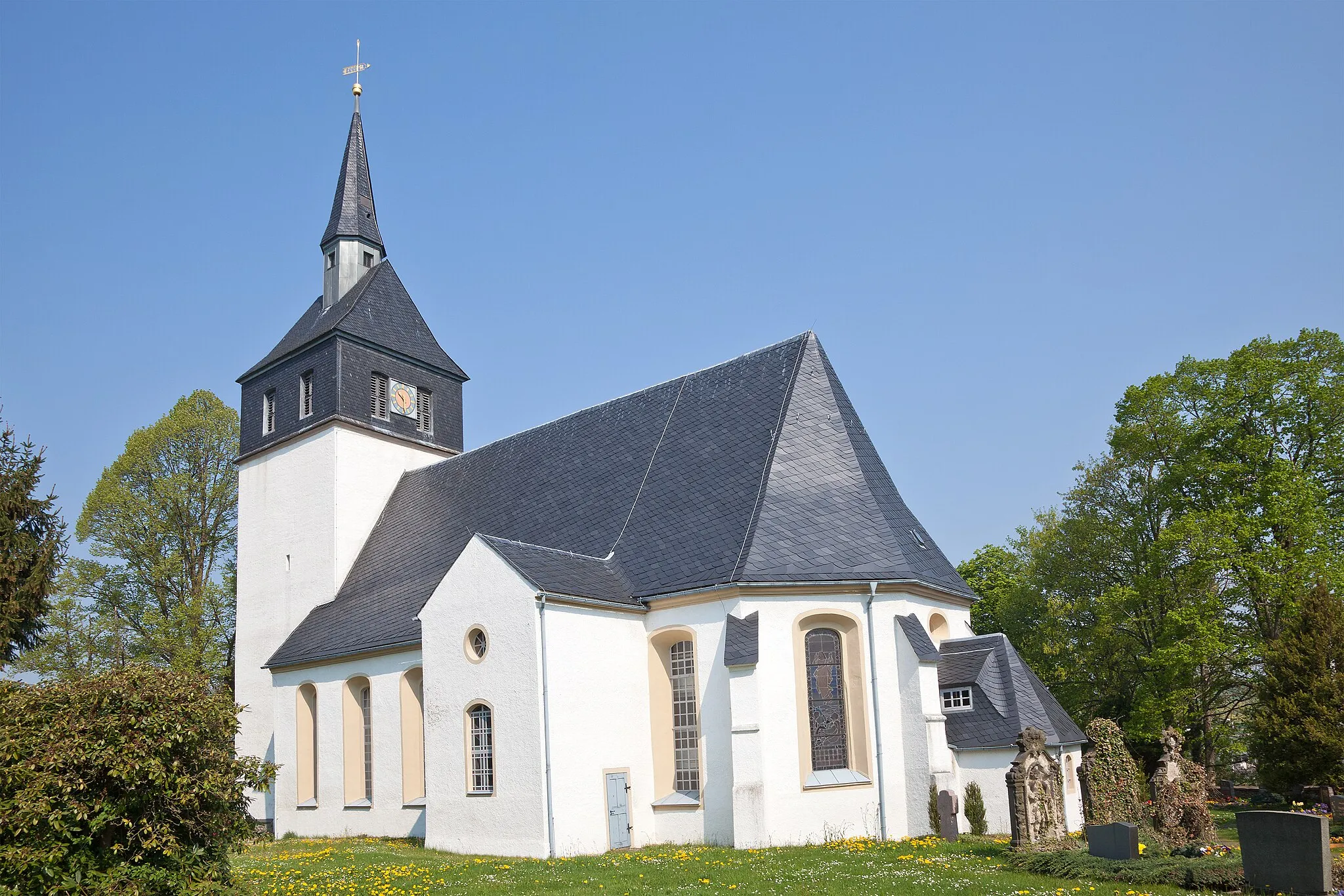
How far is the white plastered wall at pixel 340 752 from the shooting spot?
2362 cm

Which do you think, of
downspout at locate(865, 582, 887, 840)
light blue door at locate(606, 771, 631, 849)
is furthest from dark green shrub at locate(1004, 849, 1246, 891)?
light blue door at locate(606, 771, 631, 849)

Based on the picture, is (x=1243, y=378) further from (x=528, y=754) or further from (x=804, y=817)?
(x=528, y=754)

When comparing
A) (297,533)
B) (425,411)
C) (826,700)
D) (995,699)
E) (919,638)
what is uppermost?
(425,411)

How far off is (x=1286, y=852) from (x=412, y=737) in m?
17.6

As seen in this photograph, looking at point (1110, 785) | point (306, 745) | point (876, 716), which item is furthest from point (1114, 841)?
point (306, 745)

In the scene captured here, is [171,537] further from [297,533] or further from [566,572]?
[566,572]

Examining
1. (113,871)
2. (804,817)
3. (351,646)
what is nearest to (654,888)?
(804,817)

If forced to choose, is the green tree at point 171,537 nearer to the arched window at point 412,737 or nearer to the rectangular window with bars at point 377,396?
the rectangular window with bars at point 377,396

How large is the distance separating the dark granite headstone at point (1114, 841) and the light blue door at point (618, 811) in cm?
883

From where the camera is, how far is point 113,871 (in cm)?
1116

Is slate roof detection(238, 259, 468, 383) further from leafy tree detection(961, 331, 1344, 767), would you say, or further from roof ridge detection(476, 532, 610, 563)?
leafy tree detection(961, 331, 1344, 767)

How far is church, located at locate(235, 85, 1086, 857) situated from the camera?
19.2 m

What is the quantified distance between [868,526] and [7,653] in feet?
61.9

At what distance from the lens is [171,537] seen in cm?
3909
